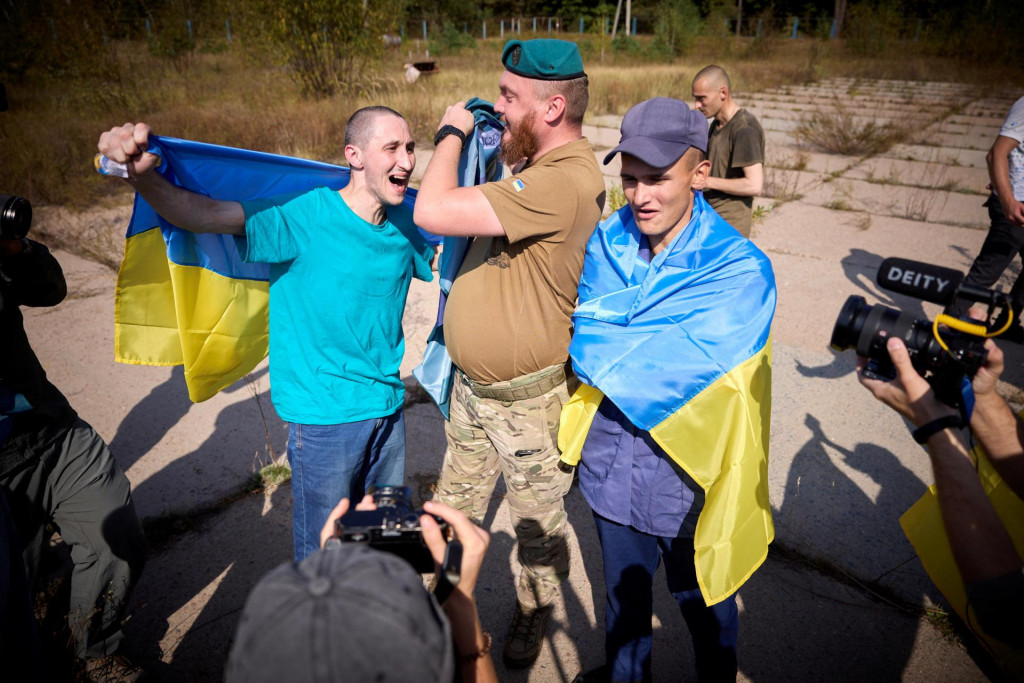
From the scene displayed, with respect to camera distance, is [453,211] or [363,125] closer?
[453,211]

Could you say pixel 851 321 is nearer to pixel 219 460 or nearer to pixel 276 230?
pixel 276 230

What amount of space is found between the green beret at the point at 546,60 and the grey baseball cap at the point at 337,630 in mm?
1899

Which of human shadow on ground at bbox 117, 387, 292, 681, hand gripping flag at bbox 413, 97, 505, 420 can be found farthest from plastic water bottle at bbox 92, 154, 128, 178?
human shadow on ground at bbox 117, 387, 292, 681

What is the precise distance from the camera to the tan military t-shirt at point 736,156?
4.29 m

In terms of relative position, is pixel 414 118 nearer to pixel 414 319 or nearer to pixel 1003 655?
pixel 414 319

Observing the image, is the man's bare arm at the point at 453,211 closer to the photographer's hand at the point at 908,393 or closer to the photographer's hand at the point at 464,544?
the photographer's hand at the point at 464,544

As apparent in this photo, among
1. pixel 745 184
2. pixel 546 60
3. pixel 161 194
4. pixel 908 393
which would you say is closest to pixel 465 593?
pixel 908 393

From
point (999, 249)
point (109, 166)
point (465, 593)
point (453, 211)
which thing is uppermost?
point (109, 166)

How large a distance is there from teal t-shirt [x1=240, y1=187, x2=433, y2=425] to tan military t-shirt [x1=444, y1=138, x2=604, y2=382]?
348 mm

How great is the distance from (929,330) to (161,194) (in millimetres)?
2401

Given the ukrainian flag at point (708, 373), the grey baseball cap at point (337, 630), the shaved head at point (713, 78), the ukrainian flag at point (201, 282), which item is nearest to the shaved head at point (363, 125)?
the ukrainian flag at point (201, 282)

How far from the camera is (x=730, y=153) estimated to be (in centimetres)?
442

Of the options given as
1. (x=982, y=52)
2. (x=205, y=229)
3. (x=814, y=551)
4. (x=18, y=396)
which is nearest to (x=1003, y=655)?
(x=814, y=551)

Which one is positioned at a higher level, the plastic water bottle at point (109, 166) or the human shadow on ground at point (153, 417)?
the plastic water bottle at point (109, 166)
